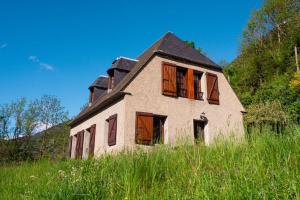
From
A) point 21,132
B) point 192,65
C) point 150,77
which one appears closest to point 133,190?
point 150,77

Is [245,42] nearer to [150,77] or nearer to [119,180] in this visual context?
[150,77]

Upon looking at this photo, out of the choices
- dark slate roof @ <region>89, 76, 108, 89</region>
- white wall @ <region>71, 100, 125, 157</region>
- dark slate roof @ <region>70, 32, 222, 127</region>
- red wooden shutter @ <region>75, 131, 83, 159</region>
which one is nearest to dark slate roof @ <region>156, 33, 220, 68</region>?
dark slate roof @ <region>70, 32, 222, 127</region>

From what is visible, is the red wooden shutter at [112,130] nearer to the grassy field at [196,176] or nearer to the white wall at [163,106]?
the white wall at [163,106]

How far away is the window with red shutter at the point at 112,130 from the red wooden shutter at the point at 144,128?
3.86 ft

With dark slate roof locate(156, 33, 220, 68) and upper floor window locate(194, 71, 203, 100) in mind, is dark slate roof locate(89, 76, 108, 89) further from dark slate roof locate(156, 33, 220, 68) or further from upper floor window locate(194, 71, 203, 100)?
upper floor window locate(194, 71, 203, 100)

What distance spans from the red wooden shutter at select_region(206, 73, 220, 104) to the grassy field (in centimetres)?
1079

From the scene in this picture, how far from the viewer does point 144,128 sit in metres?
12.4

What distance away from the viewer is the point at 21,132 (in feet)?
85.0

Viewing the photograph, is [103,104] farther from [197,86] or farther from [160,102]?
[197,86]

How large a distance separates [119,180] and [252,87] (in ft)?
101

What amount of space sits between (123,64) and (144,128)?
16.9 ft

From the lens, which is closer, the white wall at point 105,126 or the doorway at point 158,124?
the white wall at point 105,126

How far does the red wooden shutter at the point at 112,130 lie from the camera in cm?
1282

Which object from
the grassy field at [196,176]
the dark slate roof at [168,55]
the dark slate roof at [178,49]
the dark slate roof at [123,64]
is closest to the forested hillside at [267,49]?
the dark slate roof at [178,49]
